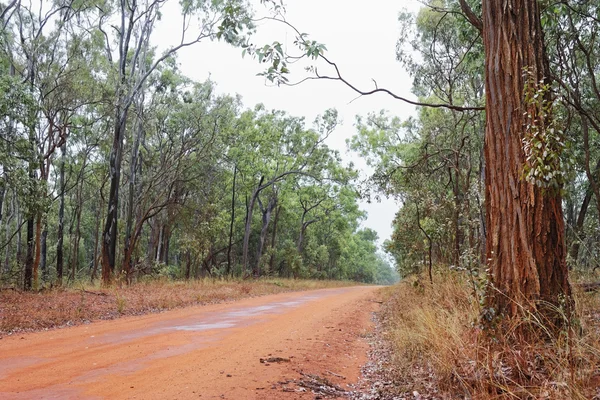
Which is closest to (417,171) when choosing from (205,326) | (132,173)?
(205,326)

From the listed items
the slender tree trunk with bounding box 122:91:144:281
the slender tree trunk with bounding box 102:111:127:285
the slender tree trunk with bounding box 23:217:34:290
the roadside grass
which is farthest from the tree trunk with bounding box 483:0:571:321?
the slender tree trunk with bounding box 122:91:144:281

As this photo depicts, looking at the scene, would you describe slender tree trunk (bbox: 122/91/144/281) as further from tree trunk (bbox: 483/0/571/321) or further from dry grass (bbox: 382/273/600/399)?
tree trunk (bbox: 483/0/571/321)

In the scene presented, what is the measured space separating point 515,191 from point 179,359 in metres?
4.46

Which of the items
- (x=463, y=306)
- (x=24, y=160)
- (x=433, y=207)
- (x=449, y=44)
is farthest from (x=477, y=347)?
(x=449, y=44)

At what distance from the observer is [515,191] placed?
14.5 feet

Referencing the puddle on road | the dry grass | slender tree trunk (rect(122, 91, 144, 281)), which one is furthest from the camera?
slender tree trunk (rect(122, 91, 144, 281))

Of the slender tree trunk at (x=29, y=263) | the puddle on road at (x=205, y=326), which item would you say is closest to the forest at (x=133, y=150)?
the slender tree trunk at (x=29, y=263)

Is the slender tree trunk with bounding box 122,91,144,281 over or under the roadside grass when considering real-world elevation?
over

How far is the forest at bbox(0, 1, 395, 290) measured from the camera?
15.6m

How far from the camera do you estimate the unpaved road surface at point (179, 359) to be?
432cm

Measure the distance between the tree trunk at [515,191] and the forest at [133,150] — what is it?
12.0ft

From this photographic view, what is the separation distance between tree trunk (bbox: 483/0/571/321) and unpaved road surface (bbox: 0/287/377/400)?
226 cm

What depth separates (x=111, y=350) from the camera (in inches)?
244

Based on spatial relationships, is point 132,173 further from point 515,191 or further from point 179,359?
point 515,191
